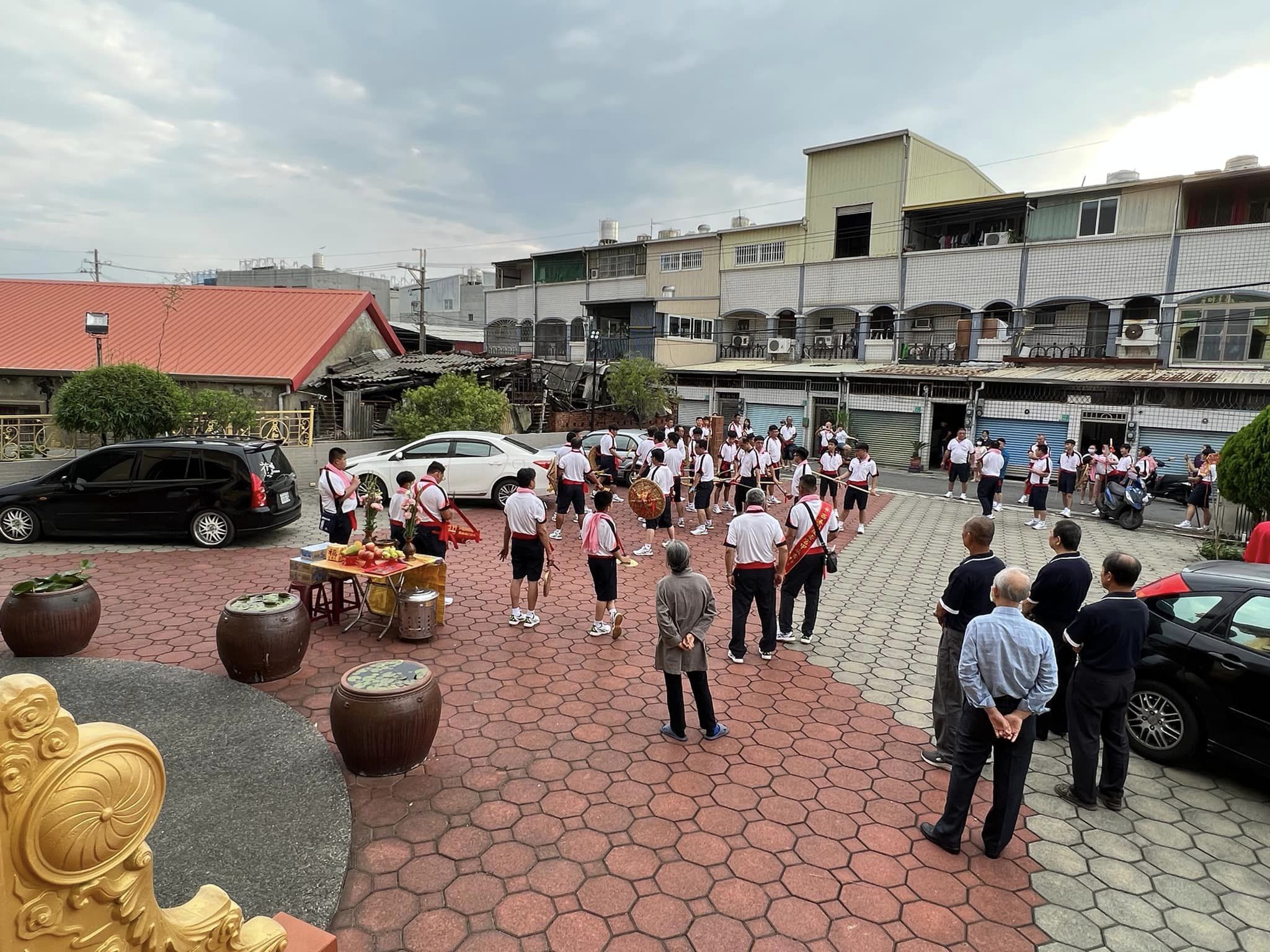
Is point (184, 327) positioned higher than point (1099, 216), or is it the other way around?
point (1099, 216)

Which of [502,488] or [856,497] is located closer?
[856,497]

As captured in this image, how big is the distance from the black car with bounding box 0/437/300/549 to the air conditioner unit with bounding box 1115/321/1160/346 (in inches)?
963

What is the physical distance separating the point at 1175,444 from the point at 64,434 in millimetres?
28462

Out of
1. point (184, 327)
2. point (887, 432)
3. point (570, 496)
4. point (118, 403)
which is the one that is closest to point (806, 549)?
point (570, 496)

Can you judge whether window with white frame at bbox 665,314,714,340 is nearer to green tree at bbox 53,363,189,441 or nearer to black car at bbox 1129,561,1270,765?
green tree at bbox 53,363,189,441

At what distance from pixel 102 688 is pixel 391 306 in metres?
49.3

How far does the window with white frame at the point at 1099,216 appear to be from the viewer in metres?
23.3

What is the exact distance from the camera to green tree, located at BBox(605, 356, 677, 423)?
990 inches

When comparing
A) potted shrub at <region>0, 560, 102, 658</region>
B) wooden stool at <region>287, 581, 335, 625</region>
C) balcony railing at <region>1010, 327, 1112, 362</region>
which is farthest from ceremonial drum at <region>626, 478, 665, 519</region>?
balcony railing at <region>1010, 327, 1112, 362</region>

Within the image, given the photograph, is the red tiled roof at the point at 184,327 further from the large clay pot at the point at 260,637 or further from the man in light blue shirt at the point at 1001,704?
the man in light blue shirt at the point at 1001,704

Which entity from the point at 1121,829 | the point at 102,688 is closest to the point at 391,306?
the point at 102,688

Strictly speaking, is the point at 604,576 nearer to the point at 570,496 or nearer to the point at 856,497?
the point at 570,496

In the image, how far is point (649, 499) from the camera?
1162 cm

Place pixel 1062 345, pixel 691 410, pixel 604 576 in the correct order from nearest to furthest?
pixel 604 576
pixel 1062 345
pixel 691 410
